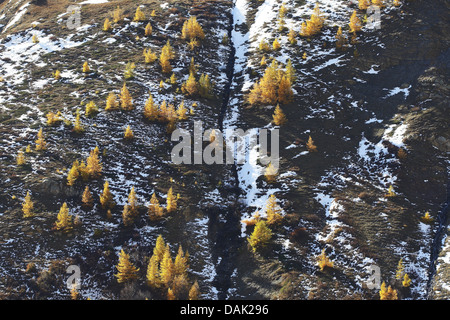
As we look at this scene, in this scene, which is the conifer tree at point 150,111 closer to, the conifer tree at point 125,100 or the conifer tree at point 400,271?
A: the conifer tree at point 125,100

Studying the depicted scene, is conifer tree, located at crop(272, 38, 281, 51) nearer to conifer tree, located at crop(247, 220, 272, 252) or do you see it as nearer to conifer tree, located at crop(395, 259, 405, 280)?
conifer tree, located at crop(247, 220, 272, 252)

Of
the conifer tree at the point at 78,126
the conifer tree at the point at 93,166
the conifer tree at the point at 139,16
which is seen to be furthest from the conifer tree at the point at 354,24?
the conifer tree at the point at 93,166

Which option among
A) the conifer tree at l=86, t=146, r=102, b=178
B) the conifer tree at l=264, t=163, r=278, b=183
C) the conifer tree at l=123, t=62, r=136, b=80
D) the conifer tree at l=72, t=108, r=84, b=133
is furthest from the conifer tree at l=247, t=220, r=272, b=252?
the conifer tree at l=123, t=62, r=136, b=80

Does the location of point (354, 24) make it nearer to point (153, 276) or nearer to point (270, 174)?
point (270, 174)

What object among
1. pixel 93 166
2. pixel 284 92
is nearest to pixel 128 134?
pixel 93 166

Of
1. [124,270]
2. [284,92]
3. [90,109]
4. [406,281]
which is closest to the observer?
[406,281]
